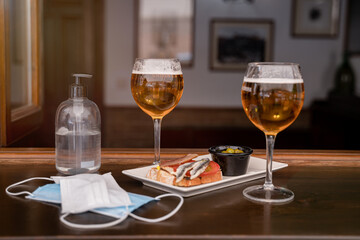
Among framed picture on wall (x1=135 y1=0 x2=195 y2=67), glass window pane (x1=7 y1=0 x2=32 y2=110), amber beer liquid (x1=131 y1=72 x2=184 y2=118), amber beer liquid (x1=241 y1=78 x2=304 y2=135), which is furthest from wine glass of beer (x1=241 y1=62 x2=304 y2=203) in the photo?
framed picture on wall (x1=135 y1=0 x2=195 y2=67)

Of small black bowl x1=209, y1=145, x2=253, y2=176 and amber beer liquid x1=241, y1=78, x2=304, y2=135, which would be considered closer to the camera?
amber beer liquid x1=241, y1=78, x2=304, y2=135

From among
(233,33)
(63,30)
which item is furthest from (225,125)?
(63,30)

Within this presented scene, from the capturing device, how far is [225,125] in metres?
4.86

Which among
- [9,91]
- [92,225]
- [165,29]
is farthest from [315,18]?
[92,225]

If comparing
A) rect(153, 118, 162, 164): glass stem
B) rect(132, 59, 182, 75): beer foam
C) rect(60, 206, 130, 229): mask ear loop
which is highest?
rect(132, 59, 182, 75): beer foam

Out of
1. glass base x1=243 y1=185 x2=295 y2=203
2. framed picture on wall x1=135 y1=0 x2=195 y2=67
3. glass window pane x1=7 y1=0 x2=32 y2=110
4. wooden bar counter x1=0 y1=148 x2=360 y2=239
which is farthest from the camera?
framed picture on wall x1=135 y1=0 x2=195 y2=67

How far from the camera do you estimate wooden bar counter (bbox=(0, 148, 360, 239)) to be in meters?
0.61

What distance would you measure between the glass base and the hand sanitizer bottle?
0.37 meters

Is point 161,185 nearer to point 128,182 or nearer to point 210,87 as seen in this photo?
point 128,182

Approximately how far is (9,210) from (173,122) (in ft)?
13.6

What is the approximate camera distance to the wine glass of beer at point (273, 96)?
2.70ft

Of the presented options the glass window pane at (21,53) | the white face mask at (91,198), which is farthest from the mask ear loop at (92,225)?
the glass window pane at (21,53)

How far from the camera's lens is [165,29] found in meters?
4.66

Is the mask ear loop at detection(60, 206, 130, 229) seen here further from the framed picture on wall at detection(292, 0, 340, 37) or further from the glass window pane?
the framed picture on wall at detection(292, 0, 340, 37)
